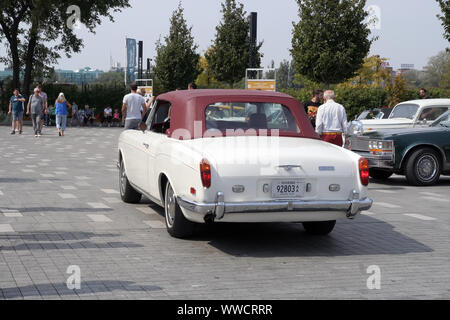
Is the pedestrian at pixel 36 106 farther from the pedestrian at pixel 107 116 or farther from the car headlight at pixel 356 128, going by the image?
the pedestrian at pixel 107 116

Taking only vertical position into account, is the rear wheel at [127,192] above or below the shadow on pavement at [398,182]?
above

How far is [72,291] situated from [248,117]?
314 cm

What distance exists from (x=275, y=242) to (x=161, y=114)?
7.62 feet

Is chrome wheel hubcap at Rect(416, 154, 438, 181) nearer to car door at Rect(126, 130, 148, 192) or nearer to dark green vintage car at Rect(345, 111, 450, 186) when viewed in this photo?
dark green vintage car at Rect(345, 111, 450, 186)

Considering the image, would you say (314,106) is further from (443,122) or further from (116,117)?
(116,117)

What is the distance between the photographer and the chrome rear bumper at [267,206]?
21.8 ft

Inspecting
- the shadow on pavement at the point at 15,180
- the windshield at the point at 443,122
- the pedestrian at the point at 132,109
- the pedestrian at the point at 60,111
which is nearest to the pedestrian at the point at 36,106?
the pedestrian at the point at 60,111

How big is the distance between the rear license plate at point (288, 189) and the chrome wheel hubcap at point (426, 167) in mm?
7324

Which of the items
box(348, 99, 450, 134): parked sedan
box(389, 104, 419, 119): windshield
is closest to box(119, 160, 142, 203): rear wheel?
box(348, 99, 450, 134): parked sedan

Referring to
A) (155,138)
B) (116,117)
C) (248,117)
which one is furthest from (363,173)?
(116,117)

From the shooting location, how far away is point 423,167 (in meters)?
13.6

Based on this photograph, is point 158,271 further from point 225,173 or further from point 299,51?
point 299,51
